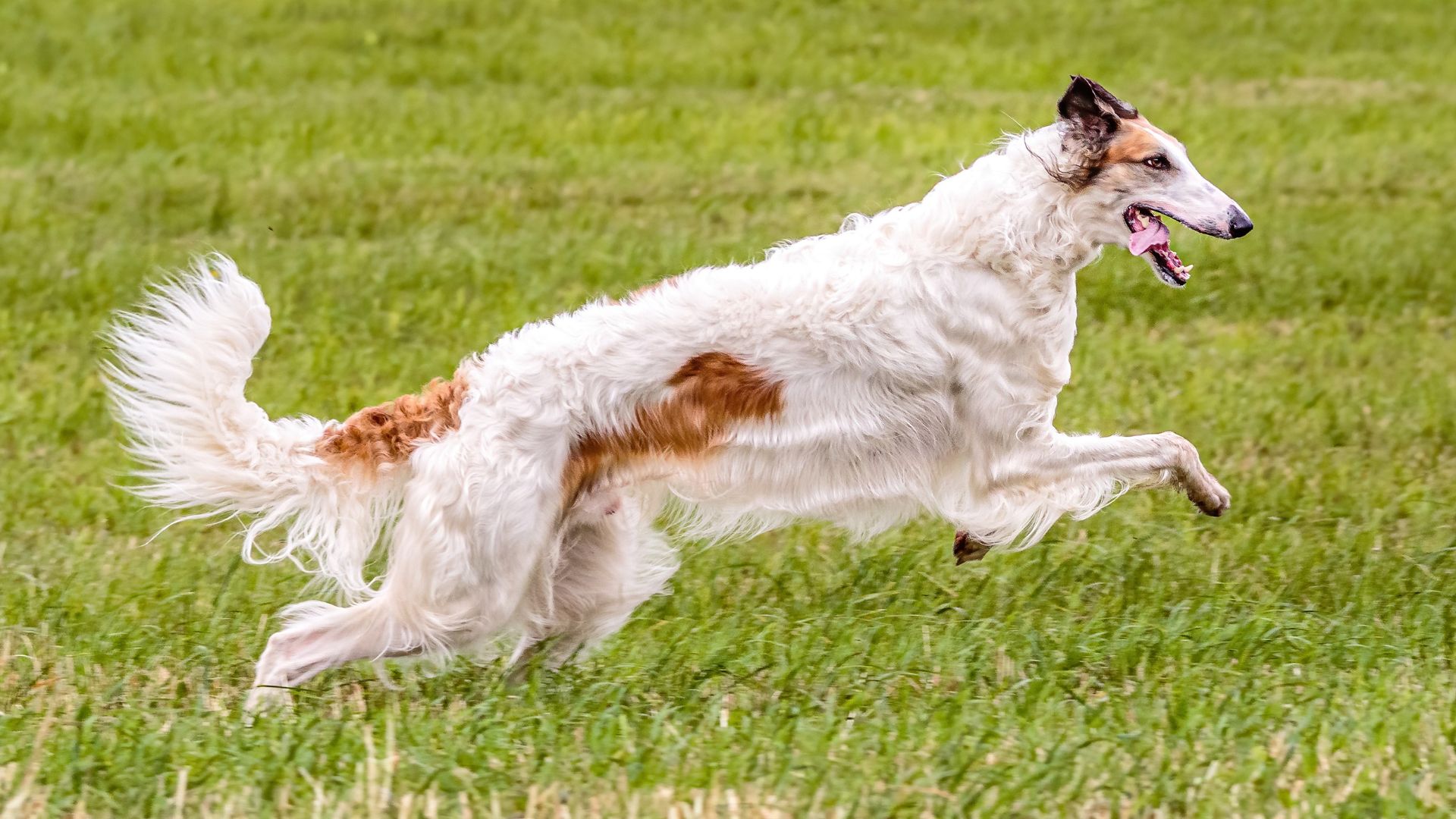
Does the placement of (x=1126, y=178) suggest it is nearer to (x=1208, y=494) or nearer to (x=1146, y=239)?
A: (x=1146, y=239)

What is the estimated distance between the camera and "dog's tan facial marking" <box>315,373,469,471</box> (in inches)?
205

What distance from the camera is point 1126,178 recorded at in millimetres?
5473

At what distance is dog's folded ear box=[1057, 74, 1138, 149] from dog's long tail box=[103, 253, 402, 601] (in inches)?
89.1

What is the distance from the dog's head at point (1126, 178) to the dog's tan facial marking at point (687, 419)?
3.64 feet

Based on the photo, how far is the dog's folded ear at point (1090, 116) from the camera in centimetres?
546

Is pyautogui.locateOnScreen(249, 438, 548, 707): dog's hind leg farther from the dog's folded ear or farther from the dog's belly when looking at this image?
the dog's folded ear

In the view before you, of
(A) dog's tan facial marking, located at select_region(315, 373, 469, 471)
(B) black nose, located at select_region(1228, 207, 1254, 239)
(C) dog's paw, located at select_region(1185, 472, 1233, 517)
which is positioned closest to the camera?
(A) dog's tan facial marking, located at select_region(315, 373, 469, 471)

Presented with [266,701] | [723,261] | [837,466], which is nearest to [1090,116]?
Result: [837,466]

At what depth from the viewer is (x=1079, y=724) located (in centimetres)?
476

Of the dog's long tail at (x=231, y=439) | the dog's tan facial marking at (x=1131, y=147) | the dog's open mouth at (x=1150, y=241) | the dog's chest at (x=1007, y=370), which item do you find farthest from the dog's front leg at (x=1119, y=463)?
the dog's long tail at (x=231, y=439)

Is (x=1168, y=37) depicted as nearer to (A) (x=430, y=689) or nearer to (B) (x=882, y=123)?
(B) (x=882, y=123)

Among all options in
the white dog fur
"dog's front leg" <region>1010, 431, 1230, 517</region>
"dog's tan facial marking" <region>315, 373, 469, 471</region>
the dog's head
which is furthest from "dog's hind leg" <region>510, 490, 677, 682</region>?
the dog's head

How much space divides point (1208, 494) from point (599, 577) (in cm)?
198

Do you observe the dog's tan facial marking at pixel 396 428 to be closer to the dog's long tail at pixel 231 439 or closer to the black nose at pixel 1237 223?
the dog's long tail at pixel 231 439
